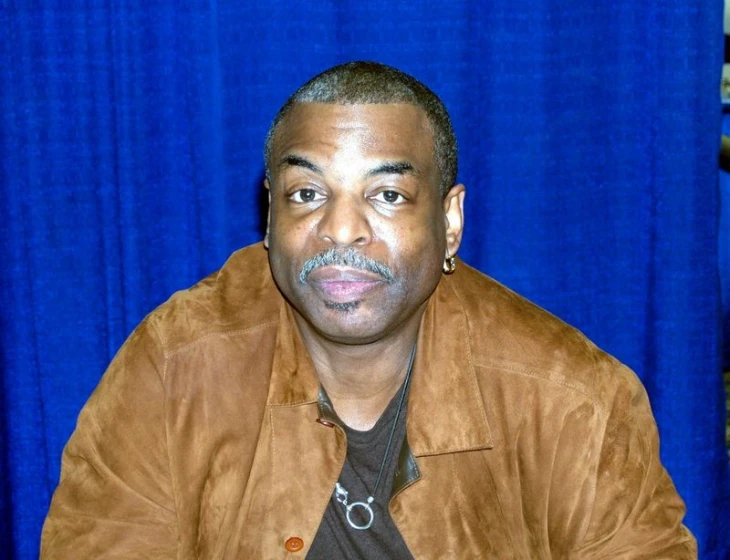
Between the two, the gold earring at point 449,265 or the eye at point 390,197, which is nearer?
the eye at point 390,197

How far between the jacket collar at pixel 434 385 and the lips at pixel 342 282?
20cm

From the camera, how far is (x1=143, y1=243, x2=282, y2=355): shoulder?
5.21 feet

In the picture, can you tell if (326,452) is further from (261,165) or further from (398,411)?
(261,165)

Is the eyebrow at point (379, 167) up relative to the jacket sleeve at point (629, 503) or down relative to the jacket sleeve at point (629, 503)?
up

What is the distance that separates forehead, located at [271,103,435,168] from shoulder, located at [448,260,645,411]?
0.28m

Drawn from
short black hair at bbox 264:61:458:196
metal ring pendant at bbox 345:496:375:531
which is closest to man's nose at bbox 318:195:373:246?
short black hair at bbox 264:61:458:196

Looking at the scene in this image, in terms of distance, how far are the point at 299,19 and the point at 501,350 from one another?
875 millimetres

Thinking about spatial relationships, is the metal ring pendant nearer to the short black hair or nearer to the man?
the man

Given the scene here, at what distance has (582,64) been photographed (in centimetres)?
210

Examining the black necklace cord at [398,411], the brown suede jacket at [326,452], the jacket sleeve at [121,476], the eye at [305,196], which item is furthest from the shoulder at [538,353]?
the jacket sleeve at [121,476]

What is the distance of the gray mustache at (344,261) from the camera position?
144 cm

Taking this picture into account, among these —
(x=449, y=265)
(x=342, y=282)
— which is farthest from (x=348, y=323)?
(x=449, y=265)

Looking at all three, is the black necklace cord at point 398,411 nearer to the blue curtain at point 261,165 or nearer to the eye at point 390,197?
the eye at point 390,197

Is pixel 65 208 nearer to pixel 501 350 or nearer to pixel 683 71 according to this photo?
pixel 501 350
